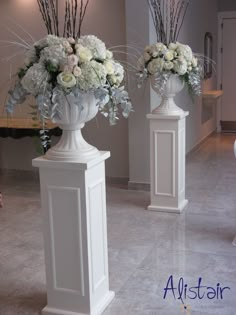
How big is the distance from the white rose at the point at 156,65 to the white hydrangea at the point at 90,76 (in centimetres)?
190

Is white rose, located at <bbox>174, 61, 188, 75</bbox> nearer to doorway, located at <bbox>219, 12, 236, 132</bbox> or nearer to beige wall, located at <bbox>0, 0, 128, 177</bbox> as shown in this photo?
beige wall, located at <bbox>0, 0, 128, 177</bbox>

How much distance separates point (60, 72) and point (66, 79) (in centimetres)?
8

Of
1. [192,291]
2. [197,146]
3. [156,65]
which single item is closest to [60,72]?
[192,291]

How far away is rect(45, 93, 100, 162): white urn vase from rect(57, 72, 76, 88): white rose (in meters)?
0.09

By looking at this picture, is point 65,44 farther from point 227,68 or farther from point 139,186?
point 227,68

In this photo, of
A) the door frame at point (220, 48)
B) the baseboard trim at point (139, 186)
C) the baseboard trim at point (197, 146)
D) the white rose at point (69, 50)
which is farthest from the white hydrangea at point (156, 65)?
the door frame at point (220, 48)

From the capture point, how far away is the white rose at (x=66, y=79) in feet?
7.67

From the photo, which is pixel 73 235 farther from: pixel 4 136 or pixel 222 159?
pixel 222 159

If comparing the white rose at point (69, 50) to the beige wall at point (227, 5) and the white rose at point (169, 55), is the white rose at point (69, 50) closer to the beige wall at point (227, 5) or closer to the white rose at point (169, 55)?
the white rose at point (169, 55)

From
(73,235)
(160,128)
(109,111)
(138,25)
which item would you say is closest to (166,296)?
(73,235)

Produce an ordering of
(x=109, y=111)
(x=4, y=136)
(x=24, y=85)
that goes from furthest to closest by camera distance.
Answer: (x=4, y=136) < (x=109, y=111) < (x=24, y=85)

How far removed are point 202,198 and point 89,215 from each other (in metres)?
2.65

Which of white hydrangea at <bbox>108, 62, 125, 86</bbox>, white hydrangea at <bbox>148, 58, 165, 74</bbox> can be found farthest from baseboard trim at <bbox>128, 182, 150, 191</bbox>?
white hydrangea at <bbox>108, 62, 125, 86</bbox>

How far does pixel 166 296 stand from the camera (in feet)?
9.91
